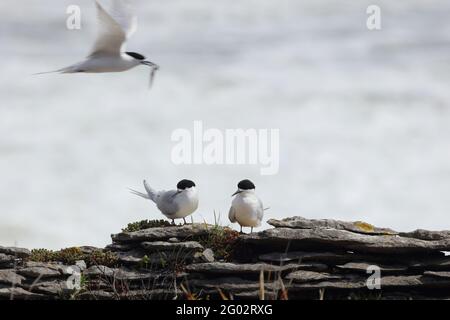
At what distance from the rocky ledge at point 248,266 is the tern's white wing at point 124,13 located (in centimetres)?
500

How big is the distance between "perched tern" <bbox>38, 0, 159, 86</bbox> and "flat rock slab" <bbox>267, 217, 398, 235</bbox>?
4668 mm

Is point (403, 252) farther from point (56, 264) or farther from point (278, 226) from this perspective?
point (56, 264)

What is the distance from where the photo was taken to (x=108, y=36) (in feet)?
48.6

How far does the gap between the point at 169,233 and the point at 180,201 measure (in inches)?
29.2

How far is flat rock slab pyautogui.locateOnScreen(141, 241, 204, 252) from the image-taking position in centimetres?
1727

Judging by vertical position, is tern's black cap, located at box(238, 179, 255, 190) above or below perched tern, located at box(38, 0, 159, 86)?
below

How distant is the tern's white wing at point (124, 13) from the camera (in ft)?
47.9

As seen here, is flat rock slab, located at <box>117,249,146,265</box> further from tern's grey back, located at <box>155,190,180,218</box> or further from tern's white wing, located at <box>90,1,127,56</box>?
tern's white wing, located at <box>90,1,127,56</box>

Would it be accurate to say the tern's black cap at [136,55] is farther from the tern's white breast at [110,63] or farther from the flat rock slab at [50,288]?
the flat rock slab at [50,288]

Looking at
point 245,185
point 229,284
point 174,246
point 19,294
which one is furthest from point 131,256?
point 245,185

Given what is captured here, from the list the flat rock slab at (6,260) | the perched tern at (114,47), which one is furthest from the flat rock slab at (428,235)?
the flat rock slab at (6,260)

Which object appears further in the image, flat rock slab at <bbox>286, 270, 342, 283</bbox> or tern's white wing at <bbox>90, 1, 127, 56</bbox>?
flat rock slab at <bbox>286, 270, 342, 283</bbox>

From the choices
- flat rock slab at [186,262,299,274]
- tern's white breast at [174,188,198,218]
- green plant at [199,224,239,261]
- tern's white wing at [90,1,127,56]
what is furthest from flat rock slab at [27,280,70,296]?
tern's white wing at [90,1,127,56]
